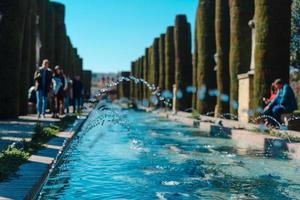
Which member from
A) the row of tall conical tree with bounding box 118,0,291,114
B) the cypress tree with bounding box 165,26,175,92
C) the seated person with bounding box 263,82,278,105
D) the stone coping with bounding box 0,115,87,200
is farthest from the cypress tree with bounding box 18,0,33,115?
the cypress tree with bounding box 165,26,175,92

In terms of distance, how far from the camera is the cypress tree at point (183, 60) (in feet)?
105

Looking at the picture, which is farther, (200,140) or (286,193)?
(200,140)

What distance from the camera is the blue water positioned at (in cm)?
639

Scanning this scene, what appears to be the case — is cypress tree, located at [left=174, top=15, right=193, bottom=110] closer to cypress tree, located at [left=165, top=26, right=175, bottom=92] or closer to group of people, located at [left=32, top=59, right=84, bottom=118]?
cypress tree, located at [left=165, top=26, right=175, bottom=92]

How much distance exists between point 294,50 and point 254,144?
94.1ft

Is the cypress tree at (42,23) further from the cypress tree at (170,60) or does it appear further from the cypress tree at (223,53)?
the cypress tree at (170,60)

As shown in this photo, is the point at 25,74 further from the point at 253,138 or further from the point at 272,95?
the point at 253,138

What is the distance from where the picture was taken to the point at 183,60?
33.1 m

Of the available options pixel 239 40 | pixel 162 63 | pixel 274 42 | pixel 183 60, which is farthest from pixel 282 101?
pixel 162 63

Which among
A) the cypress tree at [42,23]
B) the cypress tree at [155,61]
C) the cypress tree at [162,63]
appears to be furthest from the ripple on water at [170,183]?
the cypress tree at [155,61]

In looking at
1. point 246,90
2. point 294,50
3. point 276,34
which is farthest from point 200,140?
point 294,50

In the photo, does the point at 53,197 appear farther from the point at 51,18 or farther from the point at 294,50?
the point at 294,50

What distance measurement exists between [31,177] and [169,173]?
2.45 meters

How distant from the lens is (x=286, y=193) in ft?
21.5
